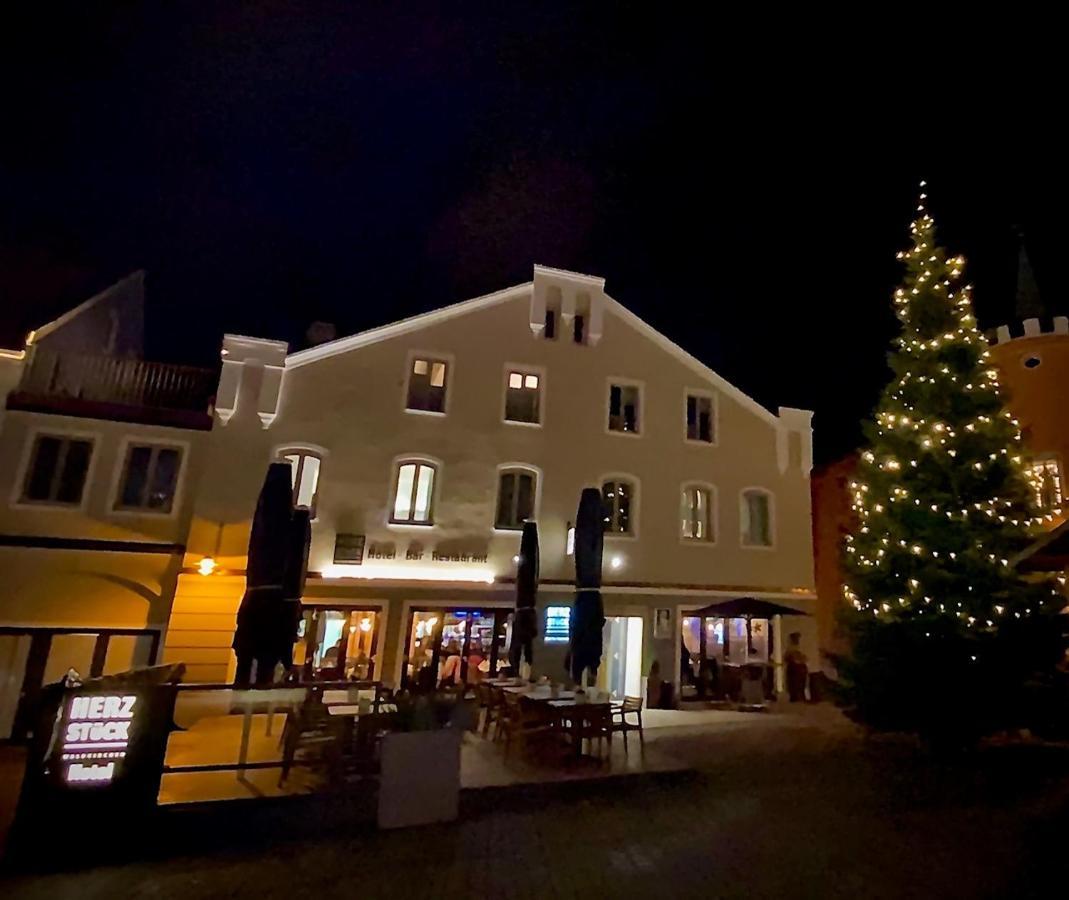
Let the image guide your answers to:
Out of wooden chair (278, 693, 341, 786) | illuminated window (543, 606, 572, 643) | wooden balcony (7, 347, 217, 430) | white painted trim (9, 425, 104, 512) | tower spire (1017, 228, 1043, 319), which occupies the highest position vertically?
tower spire (1017, 228, 1043, 319)

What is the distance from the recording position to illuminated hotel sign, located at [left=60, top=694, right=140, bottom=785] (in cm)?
571

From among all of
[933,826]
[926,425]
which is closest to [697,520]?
[926,425]

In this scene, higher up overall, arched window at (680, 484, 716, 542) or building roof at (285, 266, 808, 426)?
building roof at (285, 266, 808, 426)

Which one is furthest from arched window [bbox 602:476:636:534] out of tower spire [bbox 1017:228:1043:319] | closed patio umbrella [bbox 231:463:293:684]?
tower spire [bbox 1017:228:1043:319]

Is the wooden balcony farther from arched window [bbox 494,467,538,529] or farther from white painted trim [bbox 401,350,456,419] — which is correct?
arched window [bbox 494,467,538,529]

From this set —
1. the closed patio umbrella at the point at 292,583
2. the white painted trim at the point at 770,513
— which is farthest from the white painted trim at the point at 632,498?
the closed patio umbrella at the point at 292,583

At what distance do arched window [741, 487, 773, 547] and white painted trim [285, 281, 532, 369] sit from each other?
27.1ft

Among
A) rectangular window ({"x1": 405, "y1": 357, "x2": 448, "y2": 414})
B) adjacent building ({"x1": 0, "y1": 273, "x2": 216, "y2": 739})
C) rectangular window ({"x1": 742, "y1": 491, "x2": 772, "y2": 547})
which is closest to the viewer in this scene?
adjacent building ({"x1": 0, "y1": 273, "x2": 216, "y2": 739})

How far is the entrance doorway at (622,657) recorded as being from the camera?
603 inches

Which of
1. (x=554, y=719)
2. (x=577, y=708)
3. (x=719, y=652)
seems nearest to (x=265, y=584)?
(x=554, y=719)

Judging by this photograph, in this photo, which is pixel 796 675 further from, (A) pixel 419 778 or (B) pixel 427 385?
(A) pixel 419 778

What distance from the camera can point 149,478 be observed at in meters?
13.0

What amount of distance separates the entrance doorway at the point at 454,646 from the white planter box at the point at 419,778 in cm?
686

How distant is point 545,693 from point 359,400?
8.19 metres
